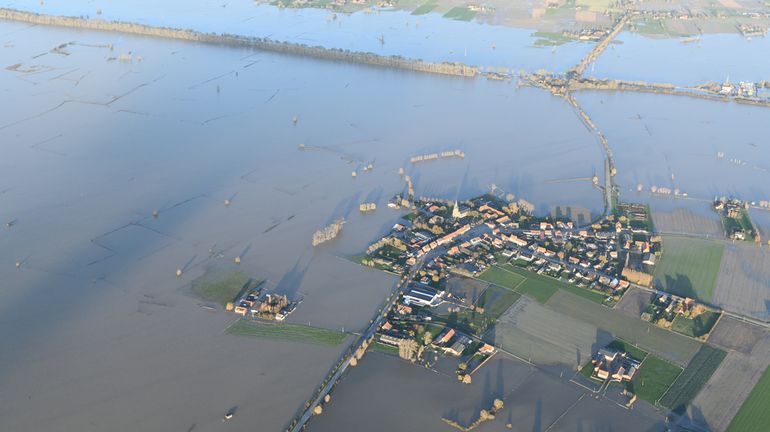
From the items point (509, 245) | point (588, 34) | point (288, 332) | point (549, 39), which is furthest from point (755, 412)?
point (588, 34)

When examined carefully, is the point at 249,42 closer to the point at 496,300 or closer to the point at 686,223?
the point at 686,223

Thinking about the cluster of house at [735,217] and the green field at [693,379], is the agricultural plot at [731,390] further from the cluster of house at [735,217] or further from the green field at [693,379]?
the cluster of house at [735,217]

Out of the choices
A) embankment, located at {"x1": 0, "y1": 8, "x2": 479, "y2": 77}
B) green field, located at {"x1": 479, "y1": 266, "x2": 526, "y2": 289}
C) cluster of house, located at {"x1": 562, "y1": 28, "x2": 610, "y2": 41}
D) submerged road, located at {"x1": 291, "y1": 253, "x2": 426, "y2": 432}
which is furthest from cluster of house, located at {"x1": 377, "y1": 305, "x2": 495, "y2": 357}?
cluster of house, located at {"x1": 562, "y1": 28, "x2": 610, "y2": 41}

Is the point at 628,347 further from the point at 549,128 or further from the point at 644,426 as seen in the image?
the point at 549,128

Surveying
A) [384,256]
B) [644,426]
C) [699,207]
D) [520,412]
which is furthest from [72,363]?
[699,207]

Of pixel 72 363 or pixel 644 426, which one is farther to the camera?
pixel 72 363

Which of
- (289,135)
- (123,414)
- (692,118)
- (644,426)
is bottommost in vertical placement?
(123,414)
